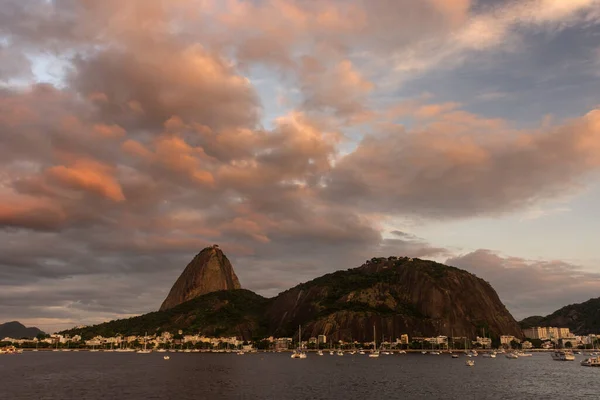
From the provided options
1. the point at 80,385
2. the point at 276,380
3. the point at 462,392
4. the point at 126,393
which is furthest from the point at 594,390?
the point at 80,385

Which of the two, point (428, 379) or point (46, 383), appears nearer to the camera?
point (46, 383)

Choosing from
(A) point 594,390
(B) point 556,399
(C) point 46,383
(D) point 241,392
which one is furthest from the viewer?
(C) point 46,383

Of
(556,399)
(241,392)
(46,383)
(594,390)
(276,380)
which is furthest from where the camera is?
(276,380)

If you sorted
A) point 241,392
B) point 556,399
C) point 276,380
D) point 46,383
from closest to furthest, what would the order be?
point 556,399 → point 241,392 → point 46,383 → point 276,380

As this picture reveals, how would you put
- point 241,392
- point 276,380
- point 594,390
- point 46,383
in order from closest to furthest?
point 241,392 < point 594,390 < point 46,383 < point 276,380

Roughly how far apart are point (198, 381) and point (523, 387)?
7842 cm

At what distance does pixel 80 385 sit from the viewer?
109 metres

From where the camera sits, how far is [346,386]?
109 meters

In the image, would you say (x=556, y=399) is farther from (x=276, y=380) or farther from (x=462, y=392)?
(x=276, y=380)

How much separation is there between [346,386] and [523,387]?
41201mm

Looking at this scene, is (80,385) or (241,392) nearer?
(241,392)

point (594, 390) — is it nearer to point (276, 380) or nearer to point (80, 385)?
point (276, 380)

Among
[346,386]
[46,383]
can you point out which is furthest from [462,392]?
[46,383]

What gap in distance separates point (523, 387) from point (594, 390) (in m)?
14.2
